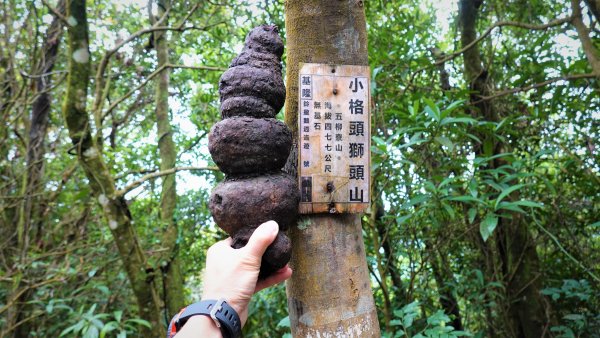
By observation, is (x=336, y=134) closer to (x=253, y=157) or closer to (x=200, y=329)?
(x=253, y=157)

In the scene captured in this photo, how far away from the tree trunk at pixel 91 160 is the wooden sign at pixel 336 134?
5.43 feet

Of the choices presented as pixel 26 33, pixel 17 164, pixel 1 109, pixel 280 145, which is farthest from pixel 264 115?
pixel 26 33

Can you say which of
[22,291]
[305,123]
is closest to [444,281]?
[305,123]

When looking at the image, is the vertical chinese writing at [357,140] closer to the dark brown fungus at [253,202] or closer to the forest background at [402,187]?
the dark brown fungus at [253,202]

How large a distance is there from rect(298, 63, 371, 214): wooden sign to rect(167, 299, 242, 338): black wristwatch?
38 cm

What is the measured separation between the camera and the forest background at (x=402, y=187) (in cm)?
235

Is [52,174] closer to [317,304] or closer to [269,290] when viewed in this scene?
[269,290]

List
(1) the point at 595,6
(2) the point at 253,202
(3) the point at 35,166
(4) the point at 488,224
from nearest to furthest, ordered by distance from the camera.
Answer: (2) the point at 253,202
(4) the point at 488,224
(1) the point at 595,6
(3) the point at 35,166

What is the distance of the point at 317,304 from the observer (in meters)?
1.09

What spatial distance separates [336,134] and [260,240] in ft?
1.30

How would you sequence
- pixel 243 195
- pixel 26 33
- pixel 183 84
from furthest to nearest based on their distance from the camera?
pixel 183 84 → pixel 26 33 → pixel 243 195

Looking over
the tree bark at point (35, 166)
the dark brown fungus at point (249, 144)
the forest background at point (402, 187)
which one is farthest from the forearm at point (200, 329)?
the tree bark at point (35, 166)

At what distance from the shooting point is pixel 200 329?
0.94 meters

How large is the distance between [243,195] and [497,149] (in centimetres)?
254
